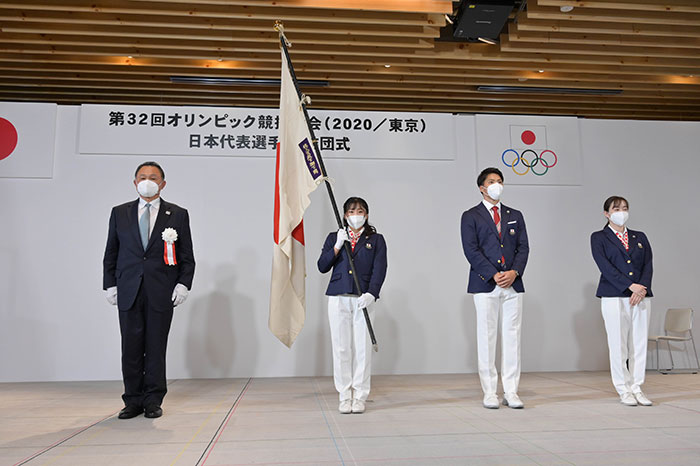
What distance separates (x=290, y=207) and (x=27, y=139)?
359cm

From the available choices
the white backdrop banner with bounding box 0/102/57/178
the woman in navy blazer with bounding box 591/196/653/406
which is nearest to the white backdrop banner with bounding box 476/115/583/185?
the woman in navy blazer with bounding box 591/196/653/406

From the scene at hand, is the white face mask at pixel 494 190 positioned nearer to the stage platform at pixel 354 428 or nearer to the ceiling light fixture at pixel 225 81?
the stage platform at pixel 354 428

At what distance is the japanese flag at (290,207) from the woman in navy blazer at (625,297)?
2308 mm

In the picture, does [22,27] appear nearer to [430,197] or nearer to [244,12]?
[244,12]

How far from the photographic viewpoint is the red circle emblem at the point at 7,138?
5785 millimetres

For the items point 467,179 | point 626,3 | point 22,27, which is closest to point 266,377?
point 467,179

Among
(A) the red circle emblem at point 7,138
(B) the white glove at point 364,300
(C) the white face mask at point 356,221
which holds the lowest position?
(B) the white glove at point 364,300

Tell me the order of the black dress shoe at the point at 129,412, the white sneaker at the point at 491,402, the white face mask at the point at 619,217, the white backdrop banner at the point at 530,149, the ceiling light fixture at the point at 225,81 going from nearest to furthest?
the black dress shoe at the point at 129,412
the white sneaker at the point at 491,402
the white face mask at the point at 619,217
the ceiling light fixture at the point at 225,81
the white backdrop banner at the point at 530,149

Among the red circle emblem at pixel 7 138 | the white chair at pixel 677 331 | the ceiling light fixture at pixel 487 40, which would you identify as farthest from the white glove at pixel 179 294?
the white chair at pixel 677 331

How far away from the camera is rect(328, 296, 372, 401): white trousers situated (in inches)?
147

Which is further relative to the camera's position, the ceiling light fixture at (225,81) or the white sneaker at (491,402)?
the ceiling light fixture at (225,81)

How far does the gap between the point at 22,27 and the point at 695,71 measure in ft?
23.0

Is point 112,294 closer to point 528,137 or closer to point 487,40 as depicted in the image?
point 487,40

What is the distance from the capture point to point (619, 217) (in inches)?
163
